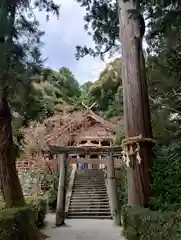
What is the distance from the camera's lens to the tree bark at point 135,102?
5.79 m

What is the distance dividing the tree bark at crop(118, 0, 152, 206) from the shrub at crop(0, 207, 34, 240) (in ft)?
6.46

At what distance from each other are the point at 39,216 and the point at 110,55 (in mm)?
5204

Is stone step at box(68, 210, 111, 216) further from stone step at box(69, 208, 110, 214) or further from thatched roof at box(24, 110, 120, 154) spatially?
thatched roof at box(24, 110, 120, 154)

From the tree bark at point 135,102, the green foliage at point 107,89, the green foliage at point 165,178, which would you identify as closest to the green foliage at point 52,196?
the green foliage at point 107,89

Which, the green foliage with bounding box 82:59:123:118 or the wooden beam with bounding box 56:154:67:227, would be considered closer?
the wooden beam with bounding box 56:154:67:227

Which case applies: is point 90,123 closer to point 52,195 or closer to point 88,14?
point 52,195

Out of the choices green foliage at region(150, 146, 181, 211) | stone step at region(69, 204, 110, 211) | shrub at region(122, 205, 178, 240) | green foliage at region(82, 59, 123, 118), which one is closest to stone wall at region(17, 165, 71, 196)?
stone step at region(69, 204, 110, 211)

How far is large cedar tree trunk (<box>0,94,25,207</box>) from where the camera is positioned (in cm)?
600

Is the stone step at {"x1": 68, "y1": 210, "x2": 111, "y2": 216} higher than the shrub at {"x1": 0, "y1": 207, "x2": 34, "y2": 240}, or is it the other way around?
the shrub at {"x1": 0, "y1": 207, "x2": 34, "y2": 240}

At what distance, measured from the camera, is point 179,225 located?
3844 millimetres

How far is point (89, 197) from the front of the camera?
1309 centimetres

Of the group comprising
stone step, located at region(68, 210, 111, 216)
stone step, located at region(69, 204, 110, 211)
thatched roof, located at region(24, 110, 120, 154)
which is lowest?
stone step, located at region(68, 210, 111, 216)

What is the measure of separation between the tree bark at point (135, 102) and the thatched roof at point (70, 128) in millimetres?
9730

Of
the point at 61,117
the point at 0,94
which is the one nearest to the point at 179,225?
the point at 0,94
